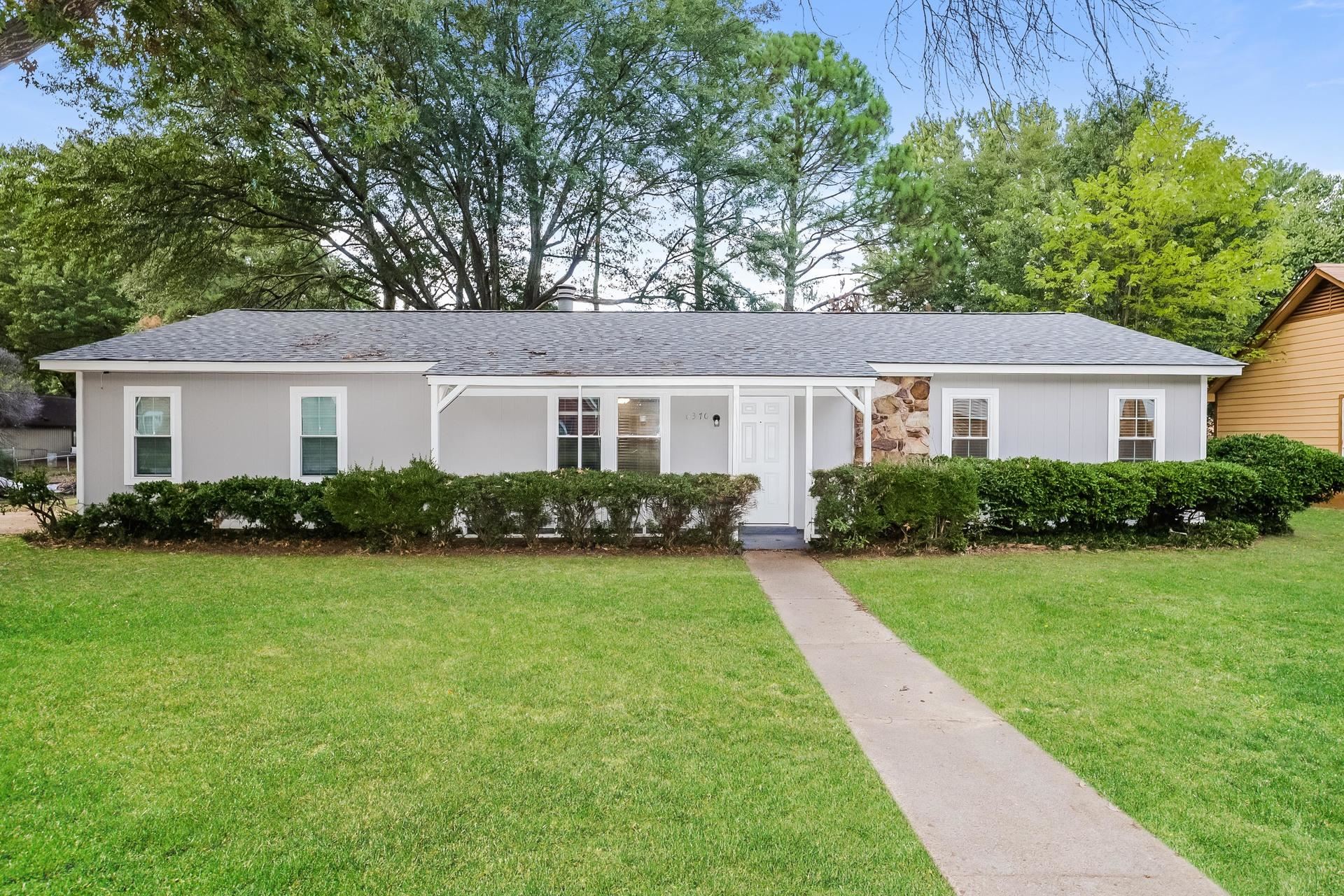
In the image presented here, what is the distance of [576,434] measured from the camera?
11.7 meters

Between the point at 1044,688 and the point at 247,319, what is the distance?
14553mm

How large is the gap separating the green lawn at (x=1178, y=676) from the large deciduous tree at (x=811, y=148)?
15269 millimetres

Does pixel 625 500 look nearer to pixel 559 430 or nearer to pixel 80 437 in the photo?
pixel 559 430

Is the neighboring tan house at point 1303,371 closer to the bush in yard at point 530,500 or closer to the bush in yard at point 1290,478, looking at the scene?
the bush in yard at point 1290,478

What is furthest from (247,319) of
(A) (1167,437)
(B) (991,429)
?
(A) (1167,437)

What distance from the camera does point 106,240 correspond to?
58.5 feet

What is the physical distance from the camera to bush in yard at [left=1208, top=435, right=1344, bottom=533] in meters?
10.8

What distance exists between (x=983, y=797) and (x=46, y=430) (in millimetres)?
44207

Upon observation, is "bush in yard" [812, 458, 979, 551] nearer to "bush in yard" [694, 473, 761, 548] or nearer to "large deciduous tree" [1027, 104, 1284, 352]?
"bush in yard" [694, 473, 761, 548]

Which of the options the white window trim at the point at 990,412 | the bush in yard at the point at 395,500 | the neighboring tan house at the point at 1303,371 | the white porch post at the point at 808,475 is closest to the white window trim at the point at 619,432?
the white porch post at the point at 808,475

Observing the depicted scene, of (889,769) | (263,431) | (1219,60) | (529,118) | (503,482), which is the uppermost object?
(529,118)

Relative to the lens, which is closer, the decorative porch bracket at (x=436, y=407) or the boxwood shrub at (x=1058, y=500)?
the boxwood shrub at (x=1058, y=500)

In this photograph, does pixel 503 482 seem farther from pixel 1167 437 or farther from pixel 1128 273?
pixel 1128 273

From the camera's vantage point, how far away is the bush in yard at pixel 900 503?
9508 millimetres
